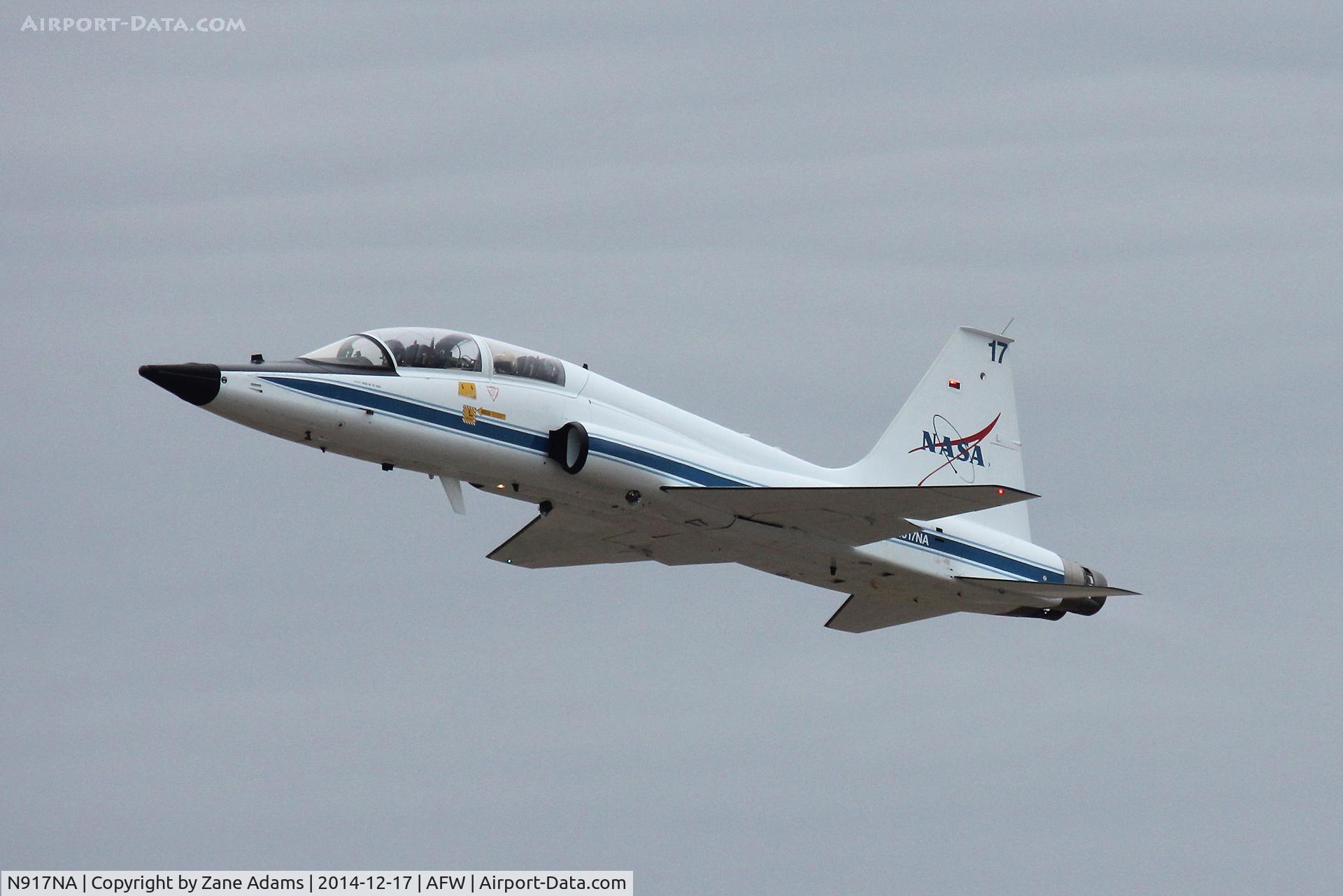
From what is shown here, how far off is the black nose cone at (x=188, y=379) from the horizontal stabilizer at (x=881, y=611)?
46.9ft

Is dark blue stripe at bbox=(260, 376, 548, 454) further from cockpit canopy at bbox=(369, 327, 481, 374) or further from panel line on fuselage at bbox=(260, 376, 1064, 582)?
cockpit canopy at bbox=(369, 327, 481, 374)

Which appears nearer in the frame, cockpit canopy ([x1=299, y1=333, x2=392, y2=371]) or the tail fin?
cockpit canopy ([x1=299, y1=333, x2=392, y2=371])

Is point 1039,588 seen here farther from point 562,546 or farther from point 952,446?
point 562,546

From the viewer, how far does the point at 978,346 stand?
133 feet

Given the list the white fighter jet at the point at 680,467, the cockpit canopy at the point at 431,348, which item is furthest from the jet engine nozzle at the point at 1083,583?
the cockpit canopy at the point at 431,348

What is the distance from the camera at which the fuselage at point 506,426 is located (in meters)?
31.9

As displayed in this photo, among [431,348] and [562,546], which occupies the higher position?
[431,348]

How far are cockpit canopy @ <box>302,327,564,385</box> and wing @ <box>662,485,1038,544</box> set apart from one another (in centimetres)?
311

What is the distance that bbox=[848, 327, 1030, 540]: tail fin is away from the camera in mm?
39500

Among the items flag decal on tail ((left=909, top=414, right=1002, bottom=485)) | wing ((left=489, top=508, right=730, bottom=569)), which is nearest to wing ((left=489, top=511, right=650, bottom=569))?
wing ((left=489, top=508, right=730, bottom=569))

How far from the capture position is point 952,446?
131 feet

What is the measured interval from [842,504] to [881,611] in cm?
608

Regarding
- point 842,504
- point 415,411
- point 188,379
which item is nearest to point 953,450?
point 842,504

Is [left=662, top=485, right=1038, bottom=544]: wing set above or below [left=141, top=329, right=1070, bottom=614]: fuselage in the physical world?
below
